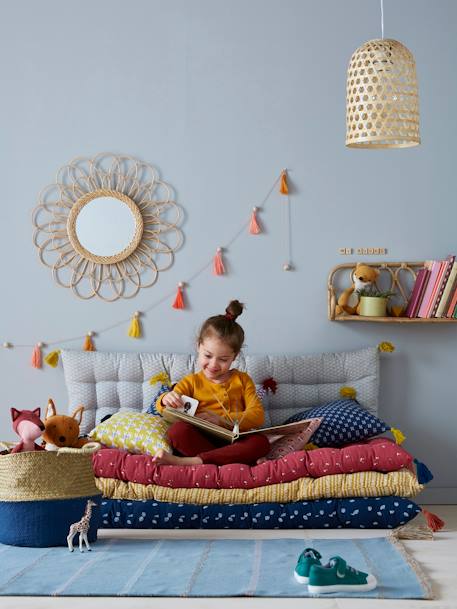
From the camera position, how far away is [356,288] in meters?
4.10

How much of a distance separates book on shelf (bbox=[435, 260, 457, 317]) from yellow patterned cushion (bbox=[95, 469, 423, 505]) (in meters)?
0.92

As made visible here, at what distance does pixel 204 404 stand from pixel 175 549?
0.88 m

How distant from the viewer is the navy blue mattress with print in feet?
10.6

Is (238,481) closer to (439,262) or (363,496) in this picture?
(363,496)

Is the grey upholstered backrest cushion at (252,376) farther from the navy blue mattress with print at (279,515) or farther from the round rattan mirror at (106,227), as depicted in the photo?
the navy blue mattress with print at (279,515)

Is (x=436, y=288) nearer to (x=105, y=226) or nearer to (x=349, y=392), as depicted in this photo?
(x=349, y=392)

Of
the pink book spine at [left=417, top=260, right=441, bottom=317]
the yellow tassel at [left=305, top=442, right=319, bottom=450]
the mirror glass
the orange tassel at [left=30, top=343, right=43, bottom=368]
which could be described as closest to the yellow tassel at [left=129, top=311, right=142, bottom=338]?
the mirror glass

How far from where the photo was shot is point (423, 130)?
4176 millimetres

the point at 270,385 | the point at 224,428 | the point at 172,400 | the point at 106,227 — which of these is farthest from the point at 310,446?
the point at 106,227

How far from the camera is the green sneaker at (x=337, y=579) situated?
97.8 inches

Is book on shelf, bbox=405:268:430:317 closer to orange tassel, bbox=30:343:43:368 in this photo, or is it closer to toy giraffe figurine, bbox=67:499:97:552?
orange tassel, bbox=30:343:43:368

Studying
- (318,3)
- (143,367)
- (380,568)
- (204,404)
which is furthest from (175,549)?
Result: (318,3)

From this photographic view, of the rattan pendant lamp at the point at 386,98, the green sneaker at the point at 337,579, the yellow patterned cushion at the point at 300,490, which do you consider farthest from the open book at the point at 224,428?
the rattan pendant lamp at the point at 386,98

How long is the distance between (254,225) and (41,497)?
165 centimetres
